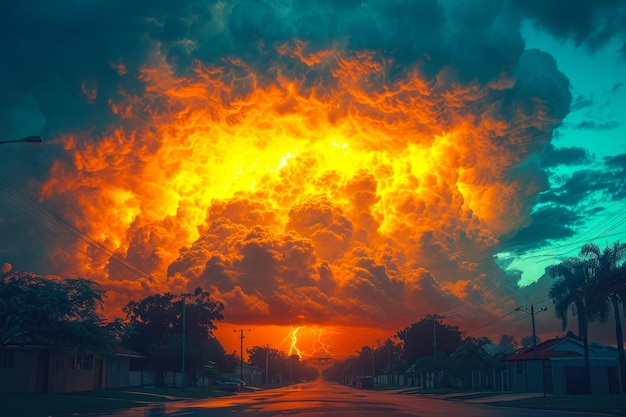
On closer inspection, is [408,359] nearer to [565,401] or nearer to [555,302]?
[555,302]

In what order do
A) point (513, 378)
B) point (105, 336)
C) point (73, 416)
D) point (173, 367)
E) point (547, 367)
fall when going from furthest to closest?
1. point (173, 367)
2. point (513, 378)
3. point (547, 367)
4. point (105, 336)
5. point (73, 416)

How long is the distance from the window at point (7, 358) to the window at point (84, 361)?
9.67 meters

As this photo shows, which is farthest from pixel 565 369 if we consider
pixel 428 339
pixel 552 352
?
pixel 428 339

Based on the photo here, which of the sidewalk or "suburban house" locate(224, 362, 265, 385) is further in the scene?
"suburban house" locate(224, 362, 265, 385)

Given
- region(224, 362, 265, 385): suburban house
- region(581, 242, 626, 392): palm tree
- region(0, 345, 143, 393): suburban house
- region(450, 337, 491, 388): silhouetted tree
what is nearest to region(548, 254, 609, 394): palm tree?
region(581, 242, 626, 392): palm tree

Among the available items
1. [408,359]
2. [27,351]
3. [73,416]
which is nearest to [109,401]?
[27,351]

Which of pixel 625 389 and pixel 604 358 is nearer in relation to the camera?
pixel 625 389

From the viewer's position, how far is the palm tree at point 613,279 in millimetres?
57750

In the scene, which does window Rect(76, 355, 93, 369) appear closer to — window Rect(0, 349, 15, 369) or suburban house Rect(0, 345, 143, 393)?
suburban house Rect(0, 345, 143, 393)

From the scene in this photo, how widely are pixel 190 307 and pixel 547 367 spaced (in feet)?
200

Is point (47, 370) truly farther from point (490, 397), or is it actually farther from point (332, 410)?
point (490, 397)

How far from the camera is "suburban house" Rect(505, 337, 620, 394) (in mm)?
71500

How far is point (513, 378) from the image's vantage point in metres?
A: 86.3

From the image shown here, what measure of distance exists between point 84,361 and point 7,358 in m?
12.1
